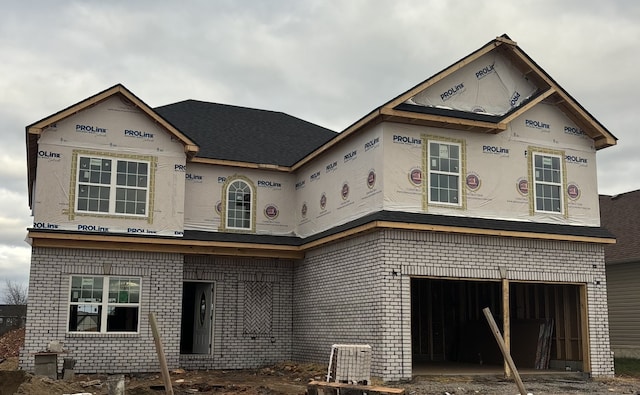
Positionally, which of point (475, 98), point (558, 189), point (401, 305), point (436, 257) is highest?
point (475, 98)

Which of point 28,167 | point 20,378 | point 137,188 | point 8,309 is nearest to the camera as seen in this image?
point 20,378

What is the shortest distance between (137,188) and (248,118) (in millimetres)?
7694

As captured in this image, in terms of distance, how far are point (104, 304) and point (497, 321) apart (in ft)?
38.5

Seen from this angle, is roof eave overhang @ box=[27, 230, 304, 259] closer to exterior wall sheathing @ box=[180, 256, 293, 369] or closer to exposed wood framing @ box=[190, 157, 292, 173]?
exterior wall sheathing @ box=[180, 256, 293, 369]

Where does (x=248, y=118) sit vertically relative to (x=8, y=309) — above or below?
above

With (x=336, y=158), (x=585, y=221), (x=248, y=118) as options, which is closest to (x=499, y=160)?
(x=585, y=221)

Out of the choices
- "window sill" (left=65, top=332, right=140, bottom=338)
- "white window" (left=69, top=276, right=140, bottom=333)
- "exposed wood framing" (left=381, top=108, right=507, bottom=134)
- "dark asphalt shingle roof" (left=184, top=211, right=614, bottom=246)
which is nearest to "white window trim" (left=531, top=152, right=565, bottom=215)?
"dark asphalt shingle roof" (left=184, top=211, right=614, bottom=246)

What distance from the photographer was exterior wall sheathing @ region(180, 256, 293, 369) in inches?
821

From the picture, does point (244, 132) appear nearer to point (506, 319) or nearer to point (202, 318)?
point (202, 318)

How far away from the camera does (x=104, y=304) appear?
18828 millimetres

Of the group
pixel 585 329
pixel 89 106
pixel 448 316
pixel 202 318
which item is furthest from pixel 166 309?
pixel 585 329

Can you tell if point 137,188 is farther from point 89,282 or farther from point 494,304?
point 494,304

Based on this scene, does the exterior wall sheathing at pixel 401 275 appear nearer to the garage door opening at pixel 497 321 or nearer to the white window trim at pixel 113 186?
the garage door opening at pixel 497 321

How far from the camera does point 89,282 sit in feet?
62.0
